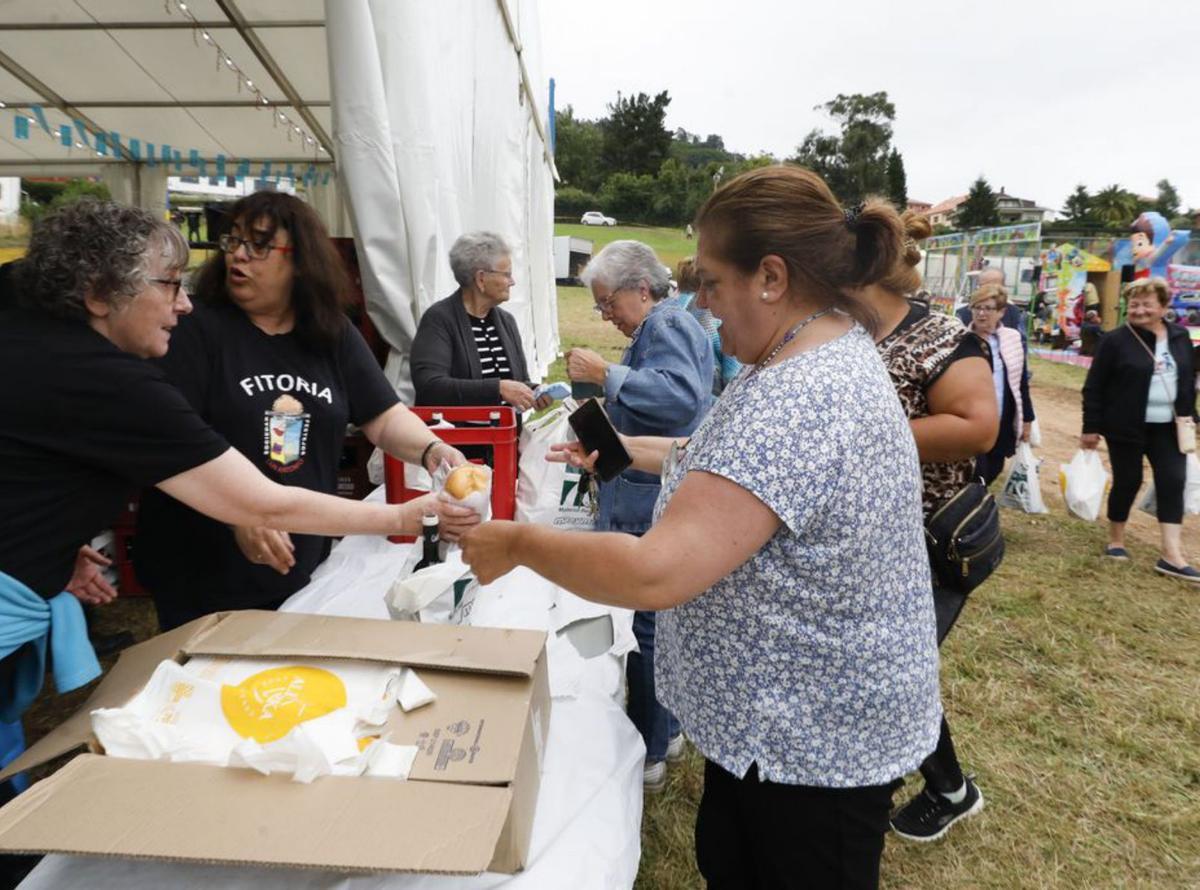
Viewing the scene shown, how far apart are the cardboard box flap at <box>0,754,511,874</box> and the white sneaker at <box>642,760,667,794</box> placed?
5.21ft

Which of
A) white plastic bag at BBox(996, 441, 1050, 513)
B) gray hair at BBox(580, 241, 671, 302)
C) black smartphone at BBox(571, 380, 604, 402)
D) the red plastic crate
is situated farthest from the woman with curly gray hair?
white plastic bag at BBox(996, 441, 1050, 513)

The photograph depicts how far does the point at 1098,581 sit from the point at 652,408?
3.84 m

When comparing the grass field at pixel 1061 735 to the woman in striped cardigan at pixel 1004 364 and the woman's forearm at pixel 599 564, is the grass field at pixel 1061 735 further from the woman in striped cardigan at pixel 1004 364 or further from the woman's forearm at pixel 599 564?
the woman's forearm at pixel 599 564

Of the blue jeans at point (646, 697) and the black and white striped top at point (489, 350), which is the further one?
the black and white striped top at point (489, 350)

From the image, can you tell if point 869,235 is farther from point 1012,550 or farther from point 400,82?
point 1012,550

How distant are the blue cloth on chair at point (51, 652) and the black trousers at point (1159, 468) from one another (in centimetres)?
539

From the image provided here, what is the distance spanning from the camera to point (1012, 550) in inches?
203

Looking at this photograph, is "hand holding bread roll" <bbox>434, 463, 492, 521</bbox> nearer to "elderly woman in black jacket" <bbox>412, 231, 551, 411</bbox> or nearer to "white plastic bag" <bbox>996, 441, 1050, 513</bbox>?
"elderly woman in black jacket" <bbox>412, 231, 551, 411</bbox>

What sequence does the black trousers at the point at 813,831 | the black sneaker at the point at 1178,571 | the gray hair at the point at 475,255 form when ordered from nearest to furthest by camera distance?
1. the black trousers at the point at 813,831
2. the gray hair at the point at 475,255
3. the black sneaker at the point at 1178,571

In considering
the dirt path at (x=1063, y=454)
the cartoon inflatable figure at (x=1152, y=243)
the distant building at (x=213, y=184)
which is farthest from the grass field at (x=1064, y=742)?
the cartoon inflatable figure at (x=1152, y=243)

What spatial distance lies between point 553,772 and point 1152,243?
16203 mm

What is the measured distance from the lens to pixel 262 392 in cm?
182

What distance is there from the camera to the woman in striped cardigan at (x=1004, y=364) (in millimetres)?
4707

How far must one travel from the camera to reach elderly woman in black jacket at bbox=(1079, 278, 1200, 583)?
4.45 metres
